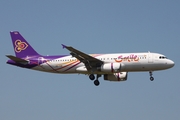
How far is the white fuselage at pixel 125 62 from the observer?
199 feet

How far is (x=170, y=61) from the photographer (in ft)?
202

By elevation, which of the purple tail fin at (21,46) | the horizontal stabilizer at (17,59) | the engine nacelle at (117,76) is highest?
the purple tail fin at (21,46)

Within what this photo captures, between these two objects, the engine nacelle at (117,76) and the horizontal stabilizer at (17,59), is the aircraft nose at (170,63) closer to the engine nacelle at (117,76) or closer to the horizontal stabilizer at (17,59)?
the engine nacelle at (117,76)

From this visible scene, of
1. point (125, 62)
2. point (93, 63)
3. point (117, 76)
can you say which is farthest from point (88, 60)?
point (117, 76)

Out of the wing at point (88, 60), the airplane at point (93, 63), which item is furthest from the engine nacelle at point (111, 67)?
Answer: the wing at point (88, 60)

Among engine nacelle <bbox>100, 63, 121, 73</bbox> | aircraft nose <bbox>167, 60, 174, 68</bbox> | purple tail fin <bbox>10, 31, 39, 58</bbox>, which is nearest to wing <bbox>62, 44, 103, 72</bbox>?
engine nacelle <bbox>100, 63, 121, 73</bbox>

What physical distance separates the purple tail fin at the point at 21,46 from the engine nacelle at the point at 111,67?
439 inches

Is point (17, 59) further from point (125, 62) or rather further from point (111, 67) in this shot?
point (125, 62)

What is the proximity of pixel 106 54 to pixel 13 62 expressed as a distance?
1296 centimetres

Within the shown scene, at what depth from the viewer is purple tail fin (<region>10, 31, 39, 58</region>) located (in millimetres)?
67312

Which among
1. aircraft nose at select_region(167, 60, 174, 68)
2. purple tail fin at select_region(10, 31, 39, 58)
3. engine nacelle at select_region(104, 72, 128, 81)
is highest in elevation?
purple tail fin at select_region(10, 31, 39, 58)

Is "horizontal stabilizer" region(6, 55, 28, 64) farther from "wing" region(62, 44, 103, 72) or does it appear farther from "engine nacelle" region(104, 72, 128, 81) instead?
"engine nacelle" region(104, 72, 128, 81)

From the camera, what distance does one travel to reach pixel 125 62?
6088cm

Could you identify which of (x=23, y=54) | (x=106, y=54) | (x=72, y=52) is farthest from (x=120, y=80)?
(x=23, y=54)
